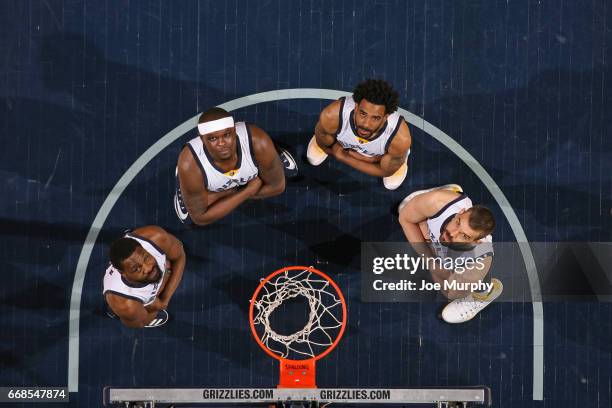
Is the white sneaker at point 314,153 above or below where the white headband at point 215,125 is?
below

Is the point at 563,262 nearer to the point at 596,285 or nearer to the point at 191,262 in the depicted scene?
the point at 596,285

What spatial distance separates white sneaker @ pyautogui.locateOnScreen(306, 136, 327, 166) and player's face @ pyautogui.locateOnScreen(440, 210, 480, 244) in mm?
1658

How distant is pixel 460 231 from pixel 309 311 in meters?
2.04

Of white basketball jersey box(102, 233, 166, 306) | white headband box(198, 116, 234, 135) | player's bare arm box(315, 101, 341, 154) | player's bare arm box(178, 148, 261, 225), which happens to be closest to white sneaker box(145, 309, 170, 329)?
white basketball jersey box(102, 233, 166, 306)

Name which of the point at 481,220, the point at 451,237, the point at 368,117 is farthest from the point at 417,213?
the point at 368,117

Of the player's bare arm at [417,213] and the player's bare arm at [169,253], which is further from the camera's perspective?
the player's bare arm at [417,213]

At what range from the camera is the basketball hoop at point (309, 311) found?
924cm

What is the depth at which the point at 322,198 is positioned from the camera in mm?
9430

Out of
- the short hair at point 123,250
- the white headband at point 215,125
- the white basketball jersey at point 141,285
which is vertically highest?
the white headband at point 215,125

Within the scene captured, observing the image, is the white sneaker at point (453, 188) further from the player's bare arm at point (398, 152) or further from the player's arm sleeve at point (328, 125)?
the player's arm sleeve at point (328, 125)

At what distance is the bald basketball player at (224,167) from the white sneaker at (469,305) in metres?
2.46

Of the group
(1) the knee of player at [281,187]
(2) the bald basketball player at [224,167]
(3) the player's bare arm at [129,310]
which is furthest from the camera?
(1) the knee of player at [281,187]

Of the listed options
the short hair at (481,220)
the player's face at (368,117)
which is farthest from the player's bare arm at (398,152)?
the short hair at (481,220)

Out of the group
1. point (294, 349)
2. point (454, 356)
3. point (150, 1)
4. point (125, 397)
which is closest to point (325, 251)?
point (294, 349)
